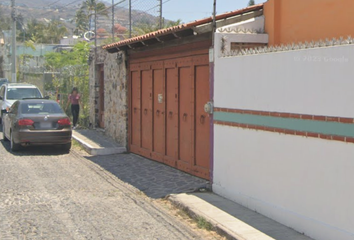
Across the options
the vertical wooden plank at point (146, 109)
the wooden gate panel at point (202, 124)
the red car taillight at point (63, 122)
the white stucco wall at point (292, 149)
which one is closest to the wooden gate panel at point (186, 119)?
the wooden gate panel at point (202, 124)

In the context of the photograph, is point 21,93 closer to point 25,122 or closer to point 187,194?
point 25,122

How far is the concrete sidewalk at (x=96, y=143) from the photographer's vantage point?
14742mm

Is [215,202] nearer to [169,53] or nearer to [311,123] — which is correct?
[311,123]

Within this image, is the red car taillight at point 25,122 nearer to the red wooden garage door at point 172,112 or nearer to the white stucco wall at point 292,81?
the red wooden garage door at point 172,112

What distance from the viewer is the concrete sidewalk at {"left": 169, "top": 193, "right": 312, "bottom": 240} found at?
6742mm

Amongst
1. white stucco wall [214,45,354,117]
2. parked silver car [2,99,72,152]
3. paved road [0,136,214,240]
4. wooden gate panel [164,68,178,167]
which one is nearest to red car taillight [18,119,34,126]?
parked silver car [2,99,72,152]

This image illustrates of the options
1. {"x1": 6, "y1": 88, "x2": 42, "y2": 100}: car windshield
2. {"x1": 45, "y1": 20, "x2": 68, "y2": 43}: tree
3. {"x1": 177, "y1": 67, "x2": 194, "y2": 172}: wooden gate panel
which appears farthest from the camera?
{"x1": 45, "y1": 20, "x2": 68, "y2": 43}: tree

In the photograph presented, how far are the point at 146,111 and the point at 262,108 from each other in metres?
6.28

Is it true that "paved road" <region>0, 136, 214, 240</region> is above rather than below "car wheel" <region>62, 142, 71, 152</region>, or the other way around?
below

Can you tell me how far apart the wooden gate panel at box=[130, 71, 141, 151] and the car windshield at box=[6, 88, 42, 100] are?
7.85 metres

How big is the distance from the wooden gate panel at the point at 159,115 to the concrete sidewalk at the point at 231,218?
3.57 m

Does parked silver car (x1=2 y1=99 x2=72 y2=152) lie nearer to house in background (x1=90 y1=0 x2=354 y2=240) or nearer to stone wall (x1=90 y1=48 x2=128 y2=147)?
stone wall (x1=90 y1=48 x2=128 y2=147)

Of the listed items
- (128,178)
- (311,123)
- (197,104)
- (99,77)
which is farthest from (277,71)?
(99,77)

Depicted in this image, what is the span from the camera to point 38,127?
1427cm
